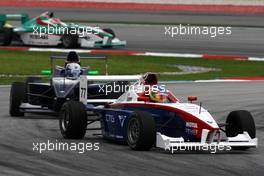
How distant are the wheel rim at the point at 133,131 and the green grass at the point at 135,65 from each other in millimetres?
12946

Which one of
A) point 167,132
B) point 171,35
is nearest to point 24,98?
point 167,132

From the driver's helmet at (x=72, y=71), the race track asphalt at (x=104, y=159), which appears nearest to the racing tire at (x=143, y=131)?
the race track asphalt at (x=104, y=159)

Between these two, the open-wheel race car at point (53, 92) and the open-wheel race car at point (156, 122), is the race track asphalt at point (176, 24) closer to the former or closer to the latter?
the open-wheel race car at point (53, 92)

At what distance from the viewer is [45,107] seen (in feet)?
69.1

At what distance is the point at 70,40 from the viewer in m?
39.8

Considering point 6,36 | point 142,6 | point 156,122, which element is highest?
point 142,6

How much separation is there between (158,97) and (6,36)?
2429 centimetres

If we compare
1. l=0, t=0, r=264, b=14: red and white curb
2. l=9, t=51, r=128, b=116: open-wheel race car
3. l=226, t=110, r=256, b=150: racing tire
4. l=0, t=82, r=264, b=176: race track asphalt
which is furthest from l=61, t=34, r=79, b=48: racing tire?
l=226, t=110, r=256, b=150: racing tire

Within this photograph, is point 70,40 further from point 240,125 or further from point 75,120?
point 240,125

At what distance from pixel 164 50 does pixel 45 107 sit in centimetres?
1868

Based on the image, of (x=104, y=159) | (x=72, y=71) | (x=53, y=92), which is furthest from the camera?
(x=72, y=71)

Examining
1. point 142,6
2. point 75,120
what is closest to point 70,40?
→ point 142,6

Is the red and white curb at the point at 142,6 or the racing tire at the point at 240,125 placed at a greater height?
the red and white curb at the point at 142,6

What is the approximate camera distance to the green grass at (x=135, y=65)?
3117cm
